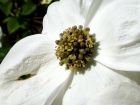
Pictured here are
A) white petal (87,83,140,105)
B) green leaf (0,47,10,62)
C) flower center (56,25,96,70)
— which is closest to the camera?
white petal (87,83,140,105)

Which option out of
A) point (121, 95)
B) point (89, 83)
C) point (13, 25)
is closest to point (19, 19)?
point (13, 25)

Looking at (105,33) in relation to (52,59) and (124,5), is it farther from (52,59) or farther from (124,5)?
(52,59)

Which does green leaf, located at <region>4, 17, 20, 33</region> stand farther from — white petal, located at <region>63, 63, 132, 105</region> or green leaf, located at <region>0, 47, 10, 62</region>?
white petal, located at <region>63, 63, 132, 105</region>

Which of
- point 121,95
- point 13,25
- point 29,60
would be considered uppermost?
point 13,25

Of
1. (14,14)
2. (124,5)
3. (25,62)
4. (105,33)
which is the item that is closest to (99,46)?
(105,33)

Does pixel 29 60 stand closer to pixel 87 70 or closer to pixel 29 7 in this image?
pixel 87 70

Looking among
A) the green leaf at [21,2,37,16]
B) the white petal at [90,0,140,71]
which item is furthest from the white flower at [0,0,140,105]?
the green leaf at [21,2,37,16]
